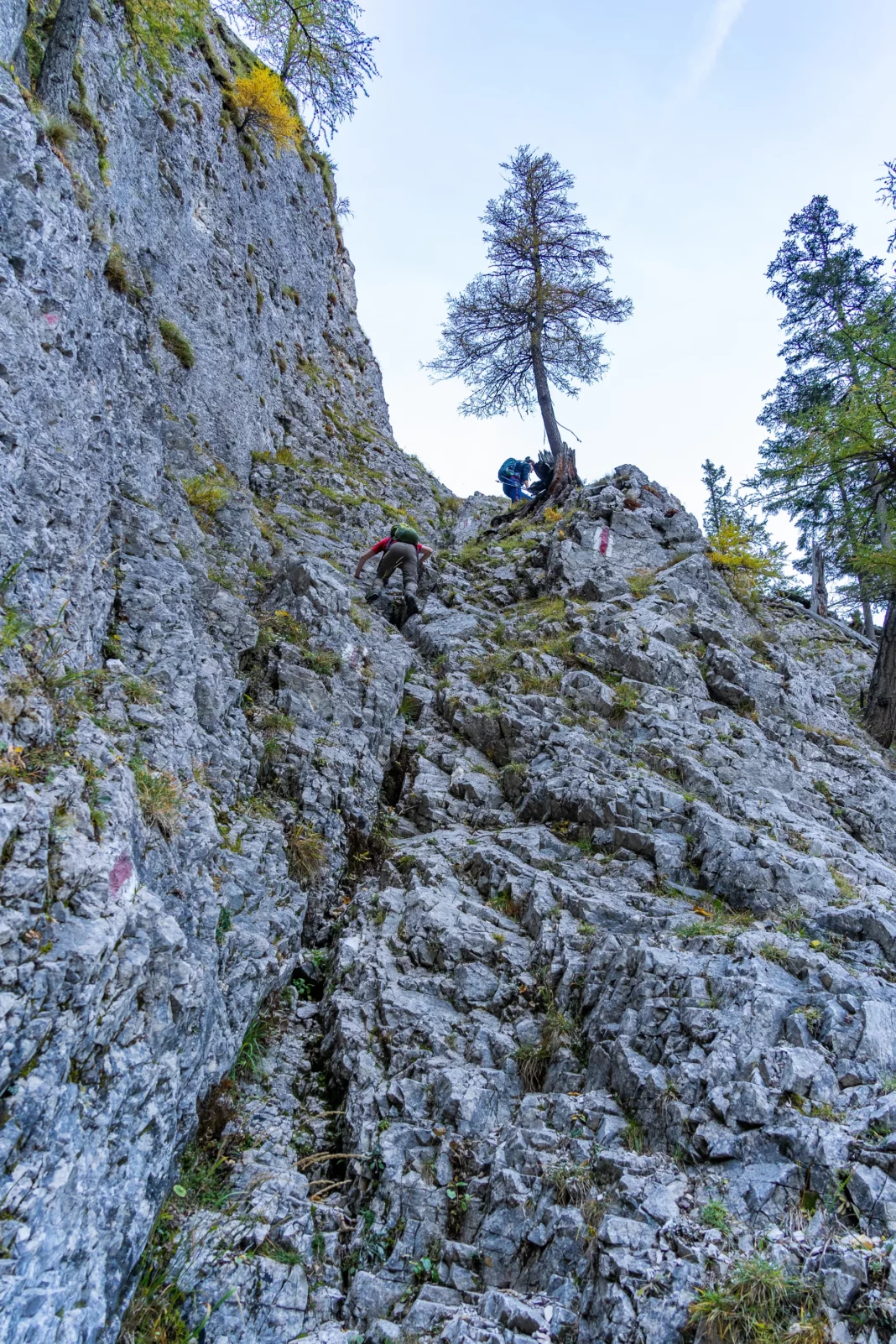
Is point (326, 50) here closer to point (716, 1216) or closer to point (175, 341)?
point (175, 341)

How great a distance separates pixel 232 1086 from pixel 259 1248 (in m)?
1.31

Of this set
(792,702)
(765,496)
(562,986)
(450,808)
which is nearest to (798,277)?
(765,496)

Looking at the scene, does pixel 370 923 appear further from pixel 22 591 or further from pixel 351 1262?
pixel 22 591

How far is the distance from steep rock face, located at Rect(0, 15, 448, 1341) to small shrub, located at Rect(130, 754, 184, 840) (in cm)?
3

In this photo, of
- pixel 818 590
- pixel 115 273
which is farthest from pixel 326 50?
pixel 818 590

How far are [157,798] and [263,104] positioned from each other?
1957cm

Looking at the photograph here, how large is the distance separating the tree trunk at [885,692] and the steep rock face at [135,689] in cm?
928

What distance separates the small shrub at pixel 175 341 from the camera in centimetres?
1301

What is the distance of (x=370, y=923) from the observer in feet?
24.2

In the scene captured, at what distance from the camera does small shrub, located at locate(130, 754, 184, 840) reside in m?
5.42

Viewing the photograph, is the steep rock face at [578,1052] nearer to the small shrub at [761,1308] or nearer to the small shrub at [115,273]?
the small shrub at [761,1308]

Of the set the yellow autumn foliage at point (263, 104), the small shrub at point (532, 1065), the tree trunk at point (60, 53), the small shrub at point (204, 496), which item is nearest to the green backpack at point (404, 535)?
the small shrub at point (204, 496)

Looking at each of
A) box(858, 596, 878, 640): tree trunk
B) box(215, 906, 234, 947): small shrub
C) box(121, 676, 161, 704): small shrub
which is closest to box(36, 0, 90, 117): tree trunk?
box(121, 676, 161, 704): small shrub

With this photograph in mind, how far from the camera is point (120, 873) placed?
4.48m
